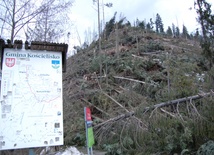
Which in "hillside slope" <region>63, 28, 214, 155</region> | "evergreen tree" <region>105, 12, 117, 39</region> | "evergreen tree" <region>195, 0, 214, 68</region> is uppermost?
"evergreen tree" <region>105, 12, 117, 39</region>

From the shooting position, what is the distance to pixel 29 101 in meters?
3.39

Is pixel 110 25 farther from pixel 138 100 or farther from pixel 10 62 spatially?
pixel 10 62

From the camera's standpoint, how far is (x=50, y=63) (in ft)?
12.2

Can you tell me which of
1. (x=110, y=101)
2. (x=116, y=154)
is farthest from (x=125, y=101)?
(x=116, y=154)

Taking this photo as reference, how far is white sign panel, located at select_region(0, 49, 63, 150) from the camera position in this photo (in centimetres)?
322

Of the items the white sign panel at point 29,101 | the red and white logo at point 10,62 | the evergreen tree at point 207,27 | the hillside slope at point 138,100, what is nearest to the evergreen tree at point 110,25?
the hillside slope at point 138,100

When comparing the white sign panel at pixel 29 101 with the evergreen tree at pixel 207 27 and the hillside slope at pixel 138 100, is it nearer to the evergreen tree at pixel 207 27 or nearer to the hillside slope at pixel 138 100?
the hillside slope at pixel 138 100

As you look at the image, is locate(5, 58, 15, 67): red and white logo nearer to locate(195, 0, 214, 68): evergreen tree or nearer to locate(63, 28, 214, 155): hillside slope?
locate(63, 28, 214, 155): hillside slope

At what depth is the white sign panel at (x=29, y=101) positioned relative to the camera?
322 cm

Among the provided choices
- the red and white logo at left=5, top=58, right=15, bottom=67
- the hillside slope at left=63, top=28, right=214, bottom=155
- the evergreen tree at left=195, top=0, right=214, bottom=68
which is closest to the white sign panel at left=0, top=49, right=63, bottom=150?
the red and white logo at left=5, top=58, right=15, bottom=67

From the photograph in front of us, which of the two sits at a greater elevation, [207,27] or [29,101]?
[207,27]

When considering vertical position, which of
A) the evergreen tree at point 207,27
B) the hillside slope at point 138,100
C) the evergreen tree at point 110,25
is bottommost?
the hillside slope at point 138,100

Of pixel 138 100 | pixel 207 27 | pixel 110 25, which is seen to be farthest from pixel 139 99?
pixel 110 25

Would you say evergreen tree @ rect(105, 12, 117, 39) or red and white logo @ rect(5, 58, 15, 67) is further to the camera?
evergreen tree @ rect(105, 12, 117, 39)
